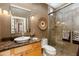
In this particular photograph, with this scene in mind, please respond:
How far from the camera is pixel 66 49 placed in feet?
5.48

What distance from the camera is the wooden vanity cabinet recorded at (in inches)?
61.2

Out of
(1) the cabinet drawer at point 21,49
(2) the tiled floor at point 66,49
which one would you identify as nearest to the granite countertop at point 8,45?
(1) the cabinet drawer at point 21,49

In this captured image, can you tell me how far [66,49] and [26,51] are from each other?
628mm

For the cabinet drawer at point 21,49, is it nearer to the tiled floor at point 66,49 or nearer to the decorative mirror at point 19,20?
the decorative mirror at point 19,20

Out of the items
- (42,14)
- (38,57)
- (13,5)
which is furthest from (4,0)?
(38,57)

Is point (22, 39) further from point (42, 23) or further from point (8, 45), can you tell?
point (42, 23)

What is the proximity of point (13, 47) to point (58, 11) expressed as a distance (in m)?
0.90

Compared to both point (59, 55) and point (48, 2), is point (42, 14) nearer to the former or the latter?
point (48, 2)

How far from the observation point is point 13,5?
1624 millimetres

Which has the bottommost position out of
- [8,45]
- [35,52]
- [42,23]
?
[35,52]

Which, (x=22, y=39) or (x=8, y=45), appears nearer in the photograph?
(x=8, y=45)

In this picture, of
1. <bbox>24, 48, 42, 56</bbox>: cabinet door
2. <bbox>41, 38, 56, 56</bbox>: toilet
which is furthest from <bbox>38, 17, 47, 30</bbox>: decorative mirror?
<bbox>24, 48, 42, 56</bbox>: cabinet door

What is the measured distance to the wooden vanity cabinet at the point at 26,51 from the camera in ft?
5.10

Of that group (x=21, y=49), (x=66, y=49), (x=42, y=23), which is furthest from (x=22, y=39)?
(x=66, y=49)
